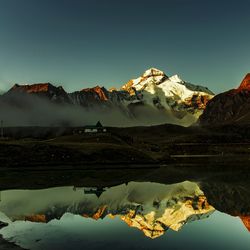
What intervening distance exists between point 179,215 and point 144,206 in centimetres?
1020

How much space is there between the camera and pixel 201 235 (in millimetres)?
44344

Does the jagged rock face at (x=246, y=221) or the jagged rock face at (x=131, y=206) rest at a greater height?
the jagged rock face at (x=246, y=221)

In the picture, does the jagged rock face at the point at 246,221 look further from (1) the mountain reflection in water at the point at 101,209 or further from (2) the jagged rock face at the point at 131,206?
(2) the jagged rock face at the point at 131,206

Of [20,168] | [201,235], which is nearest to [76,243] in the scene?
[201,235]

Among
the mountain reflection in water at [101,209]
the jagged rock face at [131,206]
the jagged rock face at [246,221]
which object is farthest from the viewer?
the jagged rock face at [131,206]

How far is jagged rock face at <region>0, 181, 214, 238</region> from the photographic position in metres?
53.5

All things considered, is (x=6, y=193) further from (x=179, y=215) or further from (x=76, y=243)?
(x=76, y=243)

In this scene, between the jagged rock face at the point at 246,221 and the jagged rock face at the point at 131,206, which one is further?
the jagged rock face at the point at 131,206

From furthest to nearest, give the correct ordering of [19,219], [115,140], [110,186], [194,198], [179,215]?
1. [115,140]
2. [110,186]
3. [194,198]
4. [179,215]
5. [19,219]

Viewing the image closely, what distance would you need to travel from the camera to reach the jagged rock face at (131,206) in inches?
2106

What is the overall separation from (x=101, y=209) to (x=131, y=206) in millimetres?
5697

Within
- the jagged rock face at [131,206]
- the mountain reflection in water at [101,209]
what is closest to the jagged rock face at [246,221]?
the mountain reflection in water at [101,209]

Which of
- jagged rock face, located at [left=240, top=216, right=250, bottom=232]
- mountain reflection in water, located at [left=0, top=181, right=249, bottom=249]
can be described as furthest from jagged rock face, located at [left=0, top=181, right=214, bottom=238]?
jagged rock face, located at [left=240, top=216, right=250, bottom=232]

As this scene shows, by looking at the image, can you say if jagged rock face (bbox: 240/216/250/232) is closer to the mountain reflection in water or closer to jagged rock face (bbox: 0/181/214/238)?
the mountain reflection in water
